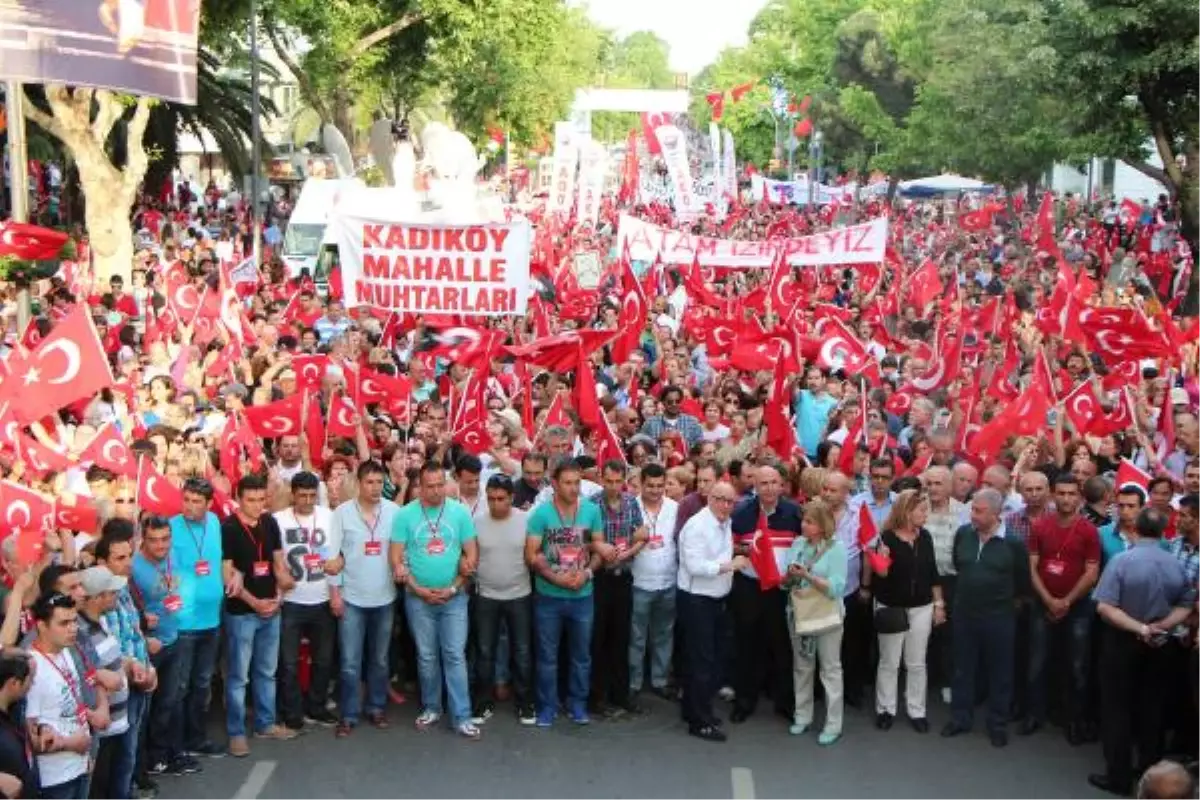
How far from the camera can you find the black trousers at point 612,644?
381 inches

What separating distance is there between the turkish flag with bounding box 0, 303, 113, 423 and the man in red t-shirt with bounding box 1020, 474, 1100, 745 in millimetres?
5488

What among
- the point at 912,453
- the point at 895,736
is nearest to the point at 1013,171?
the point at 912,453

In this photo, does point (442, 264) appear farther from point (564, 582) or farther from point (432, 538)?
point (564, 582)

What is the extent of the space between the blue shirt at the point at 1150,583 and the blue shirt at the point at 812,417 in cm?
543

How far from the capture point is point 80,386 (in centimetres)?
972

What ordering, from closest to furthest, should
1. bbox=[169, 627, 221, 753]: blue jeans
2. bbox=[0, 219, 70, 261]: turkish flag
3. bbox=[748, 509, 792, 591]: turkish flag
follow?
1. bbox=[169, 627, 221, 753]: blue jeans
2. bbox=[748, 509, 792, 591]: turkish flag
3. bbox=[0, 219, 70, 261]: turkish flag

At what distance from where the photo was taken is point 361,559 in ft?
30.2

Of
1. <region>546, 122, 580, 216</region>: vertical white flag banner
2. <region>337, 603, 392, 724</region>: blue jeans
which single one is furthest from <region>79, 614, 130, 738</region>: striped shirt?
<region>546, 122, 580, 216</region>: vertical white flag banner

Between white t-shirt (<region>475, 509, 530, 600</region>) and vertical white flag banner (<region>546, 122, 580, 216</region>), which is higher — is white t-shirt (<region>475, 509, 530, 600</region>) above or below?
below

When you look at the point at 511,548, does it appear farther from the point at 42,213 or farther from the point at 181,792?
the point at 42,213

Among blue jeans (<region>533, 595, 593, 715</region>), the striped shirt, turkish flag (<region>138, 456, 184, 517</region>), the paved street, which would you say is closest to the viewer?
the striped shirt

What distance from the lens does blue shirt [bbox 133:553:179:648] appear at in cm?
816

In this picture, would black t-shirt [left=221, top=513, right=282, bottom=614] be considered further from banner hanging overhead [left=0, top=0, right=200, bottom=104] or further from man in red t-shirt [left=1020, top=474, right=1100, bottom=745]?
banner hanging overhead [left=0, top=0, right=200, bottom=104]

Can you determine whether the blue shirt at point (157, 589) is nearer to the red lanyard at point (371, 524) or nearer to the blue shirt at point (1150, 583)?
the red lanyard at point (371, 524)
